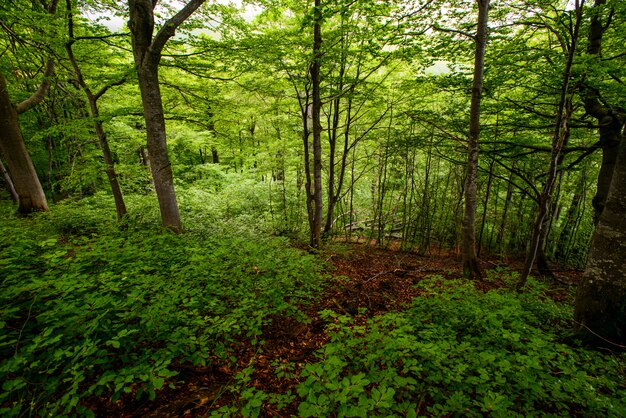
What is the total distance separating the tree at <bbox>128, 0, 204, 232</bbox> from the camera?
507cm

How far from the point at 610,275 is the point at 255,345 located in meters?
4.64

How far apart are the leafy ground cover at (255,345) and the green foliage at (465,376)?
0.06 feet

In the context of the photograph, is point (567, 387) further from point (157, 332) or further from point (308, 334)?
point (157, 332)

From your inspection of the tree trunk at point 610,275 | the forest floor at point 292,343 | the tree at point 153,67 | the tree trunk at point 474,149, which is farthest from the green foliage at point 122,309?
the tree trunk at point 610,275

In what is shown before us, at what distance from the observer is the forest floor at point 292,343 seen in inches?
94.7

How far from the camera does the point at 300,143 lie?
35.5 ft

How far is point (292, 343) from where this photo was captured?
366 centimetres

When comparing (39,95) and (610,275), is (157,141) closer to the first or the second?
(39,95)

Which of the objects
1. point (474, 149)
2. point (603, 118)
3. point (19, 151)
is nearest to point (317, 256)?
point (474, 149)

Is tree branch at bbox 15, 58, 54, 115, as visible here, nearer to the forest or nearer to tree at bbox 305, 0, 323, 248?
the forest

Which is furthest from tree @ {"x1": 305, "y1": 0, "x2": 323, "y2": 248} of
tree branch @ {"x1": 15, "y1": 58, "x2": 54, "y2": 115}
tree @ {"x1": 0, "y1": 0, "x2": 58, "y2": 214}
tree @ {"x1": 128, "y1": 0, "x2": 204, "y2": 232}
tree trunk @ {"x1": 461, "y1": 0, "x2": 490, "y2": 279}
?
tree branch @ {"x1": 15, "y1": 58, "x2": 54, "y2": 115}

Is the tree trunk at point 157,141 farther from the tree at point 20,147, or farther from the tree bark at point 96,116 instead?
the tree at point 20,147

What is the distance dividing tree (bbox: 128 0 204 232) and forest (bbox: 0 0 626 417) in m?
0.04

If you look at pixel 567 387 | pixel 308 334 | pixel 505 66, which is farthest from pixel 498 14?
pixel 308 334
